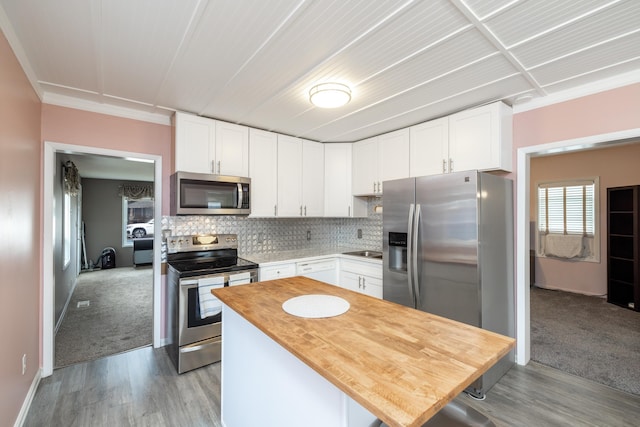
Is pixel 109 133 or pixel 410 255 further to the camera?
pixel 109 133

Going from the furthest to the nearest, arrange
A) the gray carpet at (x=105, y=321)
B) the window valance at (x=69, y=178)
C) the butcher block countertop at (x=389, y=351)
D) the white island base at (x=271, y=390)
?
the window valance at (x=69, y=178)
the gray carpet at (x=105, y=321)
the white island base at (x=271, y=390)
the butcher block countertop at (x=389, y=351)

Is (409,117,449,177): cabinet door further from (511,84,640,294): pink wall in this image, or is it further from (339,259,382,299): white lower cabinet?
(339,259,382,299): white lower cabinet

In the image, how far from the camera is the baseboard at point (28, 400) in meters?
1.92

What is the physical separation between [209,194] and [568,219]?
Answer: 6.11 meters

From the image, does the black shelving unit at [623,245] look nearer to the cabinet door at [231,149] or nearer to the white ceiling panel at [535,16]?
the white ceiling panel at [535,16]

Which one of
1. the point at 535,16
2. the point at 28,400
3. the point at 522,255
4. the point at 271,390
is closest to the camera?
the point at 271,390

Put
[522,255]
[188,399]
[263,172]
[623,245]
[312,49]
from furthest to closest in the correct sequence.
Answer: [623,245] < [263,172] < [522,255] < [188,399] < [312,49]

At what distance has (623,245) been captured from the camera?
179 inches

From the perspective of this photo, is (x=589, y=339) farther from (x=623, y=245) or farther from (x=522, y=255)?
(x=623, y=245)

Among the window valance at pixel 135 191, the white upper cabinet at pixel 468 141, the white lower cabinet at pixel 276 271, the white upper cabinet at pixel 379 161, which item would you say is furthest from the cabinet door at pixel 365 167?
the window valance at pixel 135 191

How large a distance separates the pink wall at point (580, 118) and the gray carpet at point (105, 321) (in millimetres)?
4470

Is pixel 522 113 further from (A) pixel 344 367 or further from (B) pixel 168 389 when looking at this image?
(B) pixel 168 389

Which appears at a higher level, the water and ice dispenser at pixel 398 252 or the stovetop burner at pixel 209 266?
the water and ice dispenser at pixel 398 252

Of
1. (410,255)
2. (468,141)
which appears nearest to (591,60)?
(468,141)
